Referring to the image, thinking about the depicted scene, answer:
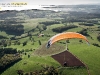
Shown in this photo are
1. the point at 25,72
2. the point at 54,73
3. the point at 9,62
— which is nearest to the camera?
the point at 54,73

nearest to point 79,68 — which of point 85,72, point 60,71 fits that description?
point 85,72

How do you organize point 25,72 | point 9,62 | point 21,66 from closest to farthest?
point 25,72 → point 21,66 → point 9,62

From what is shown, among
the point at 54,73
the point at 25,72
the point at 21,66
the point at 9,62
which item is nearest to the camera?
the point at 54,73

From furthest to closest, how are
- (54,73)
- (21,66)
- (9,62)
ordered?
(9,62), (21,66), (54,73)

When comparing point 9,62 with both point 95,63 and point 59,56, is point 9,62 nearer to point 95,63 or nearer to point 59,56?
point 59,56

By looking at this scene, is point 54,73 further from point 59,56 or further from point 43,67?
point 59,56

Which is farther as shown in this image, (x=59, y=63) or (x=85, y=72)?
(x=59, y=63)

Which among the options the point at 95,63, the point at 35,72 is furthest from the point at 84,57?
the point at 35,72

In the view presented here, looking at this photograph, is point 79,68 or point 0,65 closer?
point 79,68

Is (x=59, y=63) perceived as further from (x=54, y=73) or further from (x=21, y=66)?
(x=21, y=66)
